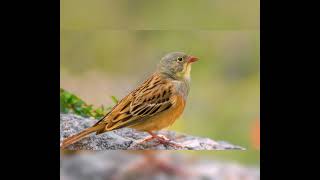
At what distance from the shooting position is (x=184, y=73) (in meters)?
4.32

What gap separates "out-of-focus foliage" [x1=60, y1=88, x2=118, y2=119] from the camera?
434 cm

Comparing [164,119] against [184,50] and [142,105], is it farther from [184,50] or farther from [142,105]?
[184,50]

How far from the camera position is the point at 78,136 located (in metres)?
4.27

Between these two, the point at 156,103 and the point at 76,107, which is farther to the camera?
the point at 76,107

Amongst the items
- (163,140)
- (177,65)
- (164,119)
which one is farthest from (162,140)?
(177,65)

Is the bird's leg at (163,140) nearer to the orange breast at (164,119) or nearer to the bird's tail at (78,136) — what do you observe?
the orange breast at (164,119)

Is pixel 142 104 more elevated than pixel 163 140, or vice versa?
pixel 142 104

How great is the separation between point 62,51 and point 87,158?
49 centimetres

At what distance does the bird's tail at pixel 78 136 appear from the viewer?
4250 millimetres

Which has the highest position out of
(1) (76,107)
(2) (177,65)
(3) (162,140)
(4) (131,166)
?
(2) (177,65)

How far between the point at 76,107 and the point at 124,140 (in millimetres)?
265

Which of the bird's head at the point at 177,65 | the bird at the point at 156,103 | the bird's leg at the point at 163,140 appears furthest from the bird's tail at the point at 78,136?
the bird's head at the point at 177,65

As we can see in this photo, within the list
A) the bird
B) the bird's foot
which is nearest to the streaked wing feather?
the bird

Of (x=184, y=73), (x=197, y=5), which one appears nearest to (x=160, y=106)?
(x=184, y=73)
